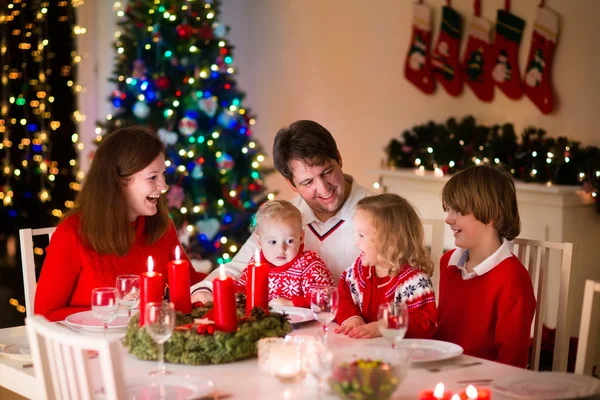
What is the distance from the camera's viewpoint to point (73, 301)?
285 centimetres

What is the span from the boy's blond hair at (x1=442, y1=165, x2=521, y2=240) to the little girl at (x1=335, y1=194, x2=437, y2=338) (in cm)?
18

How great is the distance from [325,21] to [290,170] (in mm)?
3775

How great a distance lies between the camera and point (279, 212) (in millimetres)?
2947

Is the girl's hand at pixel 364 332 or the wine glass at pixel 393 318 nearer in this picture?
the wine glass at pixel 393 318

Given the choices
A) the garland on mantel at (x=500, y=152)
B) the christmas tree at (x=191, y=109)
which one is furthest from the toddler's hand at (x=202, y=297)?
the christmas tree at (x=191, y=109)

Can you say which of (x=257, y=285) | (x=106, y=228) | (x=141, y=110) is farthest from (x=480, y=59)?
(x=257, y=285)

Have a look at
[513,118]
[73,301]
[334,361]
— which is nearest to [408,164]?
[513,118]

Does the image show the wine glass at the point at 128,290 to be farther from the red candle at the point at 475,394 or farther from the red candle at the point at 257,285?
the red candle at the point at 475,394

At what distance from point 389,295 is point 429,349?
38cm

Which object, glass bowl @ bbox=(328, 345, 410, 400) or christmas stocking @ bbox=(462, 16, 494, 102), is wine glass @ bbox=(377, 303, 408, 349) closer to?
glass bowl @ bbox=(328, 345, 410, 400)

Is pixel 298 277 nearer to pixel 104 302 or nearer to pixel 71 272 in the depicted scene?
pixel 71 272

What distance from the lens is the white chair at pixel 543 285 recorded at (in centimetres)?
271

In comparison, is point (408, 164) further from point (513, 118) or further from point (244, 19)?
point (244, 19)

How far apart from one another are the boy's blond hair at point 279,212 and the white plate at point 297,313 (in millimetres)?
397
